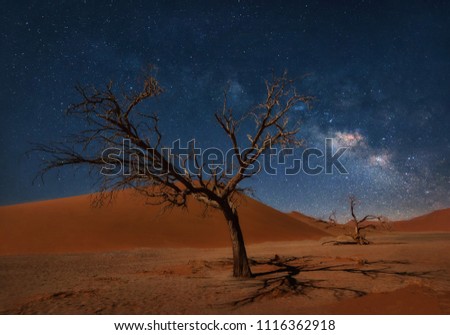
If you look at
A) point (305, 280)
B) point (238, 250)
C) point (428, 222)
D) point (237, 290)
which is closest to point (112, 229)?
point (238, 250)

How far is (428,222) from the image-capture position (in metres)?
124

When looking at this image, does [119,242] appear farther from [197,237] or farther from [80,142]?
[80,142]

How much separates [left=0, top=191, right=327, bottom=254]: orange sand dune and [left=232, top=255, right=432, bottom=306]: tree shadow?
674 inches

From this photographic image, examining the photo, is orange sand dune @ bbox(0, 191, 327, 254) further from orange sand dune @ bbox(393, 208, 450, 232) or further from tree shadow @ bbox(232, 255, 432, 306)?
orange sand dune @ bbox(393, 208, 450, 232)

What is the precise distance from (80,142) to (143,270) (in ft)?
22.5

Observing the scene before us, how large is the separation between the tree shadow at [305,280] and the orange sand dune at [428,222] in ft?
374

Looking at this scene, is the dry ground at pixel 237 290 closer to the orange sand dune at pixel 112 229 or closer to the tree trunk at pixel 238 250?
the tree trunk at pixel 238 250

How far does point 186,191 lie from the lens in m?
12.0

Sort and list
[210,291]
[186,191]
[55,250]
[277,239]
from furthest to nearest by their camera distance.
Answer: [277,239] < [55,250] < [186,191] < [210,291]

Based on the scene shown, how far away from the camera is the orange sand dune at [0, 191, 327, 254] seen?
2941 centimetres

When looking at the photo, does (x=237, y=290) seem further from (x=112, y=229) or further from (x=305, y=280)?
(x=112, y=229)

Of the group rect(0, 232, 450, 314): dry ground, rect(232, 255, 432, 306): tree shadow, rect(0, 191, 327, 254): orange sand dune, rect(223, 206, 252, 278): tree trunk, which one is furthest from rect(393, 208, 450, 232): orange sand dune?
rect(223, 206, 252, 278): tree trunk
